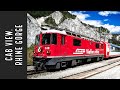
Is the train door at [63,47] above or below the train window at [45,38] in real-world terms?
below

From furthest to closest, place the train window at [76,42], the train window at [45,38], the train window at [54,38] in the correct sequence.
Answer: the train window at [76,42] → the train window at [45,38] → the train window at [54,38]

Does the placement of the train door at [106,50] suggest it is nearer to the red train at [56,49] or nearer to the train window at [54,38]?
the red train at [56,49]

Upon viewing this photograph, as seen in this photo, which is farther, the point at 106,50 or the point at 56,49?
the point at 106,50

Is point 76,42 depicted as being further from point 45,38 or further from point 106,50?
point 106,50

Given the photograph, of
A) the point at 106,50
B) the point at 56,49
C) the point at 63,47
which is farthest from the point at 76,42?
the point at 106,50

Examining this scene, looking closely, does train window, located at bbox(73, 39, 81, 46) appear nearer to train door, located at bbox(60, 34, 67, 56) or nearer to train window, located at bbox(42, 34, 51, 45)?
train door, located at bbox(60, 34, 67, 56)

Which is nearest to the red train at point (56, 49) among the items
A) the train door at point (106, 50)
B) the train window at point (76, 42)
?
the train window at point (76, 42)
